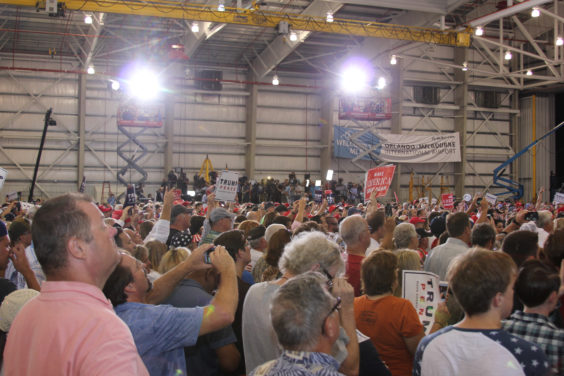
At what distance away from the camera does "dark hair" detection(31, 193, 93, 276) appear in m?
1.83

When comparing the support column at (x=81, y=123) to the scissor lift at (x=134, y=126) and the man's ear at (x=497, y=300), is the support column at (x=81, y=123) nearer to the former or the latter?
the scissor lift at (x=134, y=126)

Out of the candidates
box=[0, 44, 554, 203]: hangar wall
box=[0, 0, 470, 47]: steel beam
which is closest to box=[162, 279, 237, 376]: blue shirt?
box=[0, 0, 470, 47]: steel beam

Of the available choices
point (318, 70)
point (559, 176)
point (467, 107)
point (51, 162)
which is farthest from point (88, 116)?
point (559, 176)

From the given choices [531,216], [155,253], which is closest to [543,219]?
[531,216]

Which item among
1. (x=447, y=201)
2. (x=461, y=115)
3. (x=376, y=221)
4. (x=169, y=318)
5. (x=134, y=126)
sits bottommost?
(x=169, y=318)

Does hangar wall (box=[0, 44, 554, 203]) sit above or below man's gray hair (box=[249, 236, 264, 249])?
above

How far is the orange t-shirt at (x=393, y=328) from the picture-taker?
323 centimetres

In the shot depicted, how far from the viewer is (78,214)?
188 centimetres

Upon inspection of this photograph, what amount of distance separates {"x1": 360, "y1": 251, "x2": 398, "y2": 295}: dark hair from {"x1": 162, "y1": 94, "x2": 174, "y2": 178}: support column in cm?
2418

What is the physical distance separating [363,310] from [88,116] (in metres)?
25.1

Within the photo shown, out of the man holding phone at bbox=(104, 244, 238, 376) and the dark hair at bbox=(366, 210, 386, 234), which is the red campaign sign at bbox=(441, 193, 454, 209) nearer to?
the dark hair at bbox=(366, 210, 386, 234)

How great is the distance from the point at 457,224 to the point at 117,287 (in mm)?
3778

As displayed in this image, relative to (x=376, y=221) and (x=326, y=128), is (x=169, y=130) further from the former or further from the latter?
(x=376, y=221)

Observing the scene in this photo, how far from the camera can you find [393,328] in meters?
3.24
